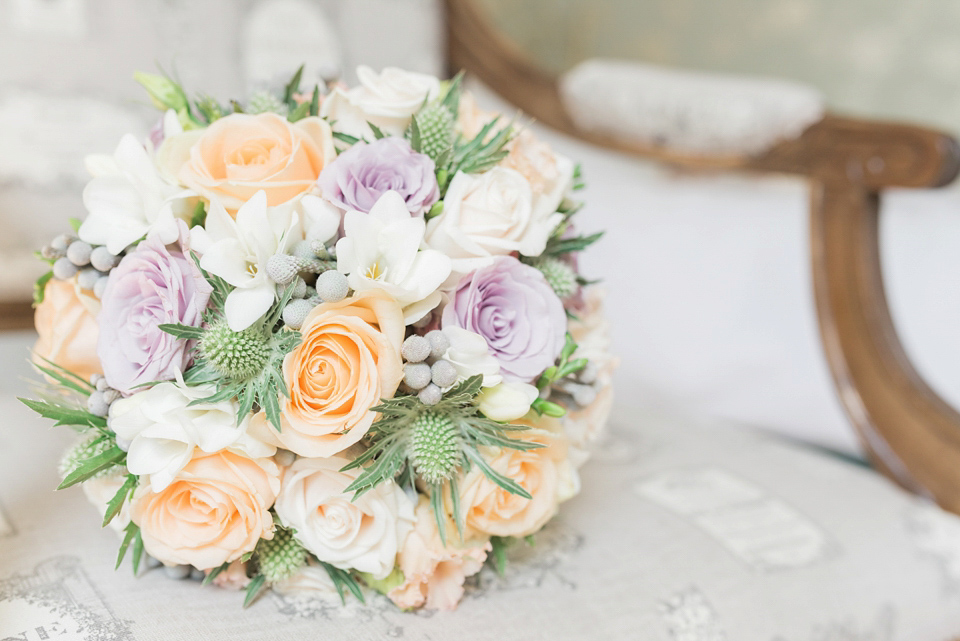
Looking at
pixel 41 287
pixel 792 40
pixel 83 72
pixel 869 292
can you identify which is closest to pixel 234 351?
pixel 41 287

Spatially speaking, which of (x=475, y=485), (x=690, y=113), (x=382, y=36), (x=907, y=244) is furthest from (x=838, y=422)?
(x=382, y=36)

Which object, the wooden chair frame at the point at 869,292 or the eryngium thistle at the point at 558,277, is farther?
the wooden chair frame at the point at 869,292

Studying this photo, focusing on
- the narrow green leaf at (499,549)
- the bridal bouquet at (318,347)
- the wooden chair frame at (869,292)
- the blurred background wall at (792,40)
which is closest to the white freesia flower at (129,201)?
Result: the bridal bouquet at (318,347)

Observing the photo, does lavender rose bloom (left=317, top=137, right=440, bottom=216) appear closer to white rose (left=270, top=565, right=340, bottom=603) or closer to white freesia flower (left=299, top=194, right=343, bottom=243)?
white freesia flower (left=299, top=194, right=343, bottom=243)

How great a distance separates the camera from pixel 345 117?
1.73 feet

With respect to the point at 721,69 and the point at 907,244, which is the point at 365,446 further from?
the point at 721,69

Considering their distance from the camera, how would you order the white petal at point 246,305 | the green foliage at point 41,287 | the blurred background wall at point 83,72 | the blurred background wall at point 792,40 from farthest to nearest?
the blurred background wall at point 792,40, the blurred background wall at point 83,72, the green foliage at point 41,287, the white petal at point 246,305

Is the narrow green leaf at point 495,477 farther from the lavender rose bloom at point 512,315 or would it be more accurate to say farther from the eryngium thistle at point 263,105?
the eryngium thistle at point 263,105

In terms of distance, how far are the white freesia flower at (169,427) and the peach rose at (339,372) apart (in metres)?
0.03

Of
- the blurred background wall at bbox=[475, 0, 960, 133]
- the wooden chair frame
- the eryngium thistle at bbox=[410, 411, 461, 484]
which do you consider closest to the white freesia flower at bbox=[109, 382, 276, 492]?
the eryngium thistle at bbox=[410, 411, 461, 484]

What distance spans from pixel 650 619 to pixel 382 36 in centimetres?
85

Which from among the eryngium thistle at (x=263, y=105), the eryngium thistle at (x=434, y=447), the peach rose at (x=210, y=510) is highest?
the eryngium thistle at (x=263, y=105)

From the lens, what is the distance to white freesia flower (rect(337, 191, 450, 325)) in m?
0.42

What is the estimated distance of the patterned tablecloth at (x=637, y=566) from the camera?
1.55 ft
